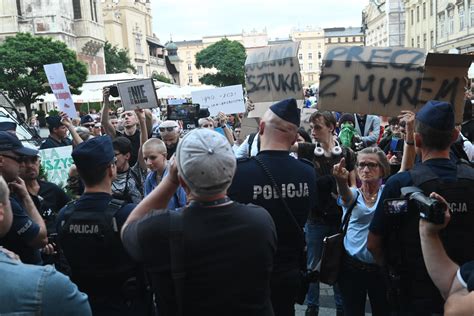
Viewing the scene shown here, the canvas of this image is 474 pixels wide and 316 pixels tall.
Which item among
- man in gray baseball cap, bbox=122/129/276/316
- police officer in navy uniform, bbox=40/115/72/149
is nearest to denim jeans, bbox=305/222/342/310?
man in gray baseball cap, bbox=122/129/276/316

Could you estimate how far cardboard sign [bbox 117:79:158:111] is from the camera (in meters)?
6.11

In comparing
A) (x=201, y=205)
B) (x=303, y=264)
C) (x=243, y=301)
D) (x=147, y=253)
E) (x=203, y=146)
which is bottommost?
(x=303, y=264)

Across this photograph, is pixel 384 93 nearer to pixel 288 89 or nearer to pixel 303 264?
pixel 288 89

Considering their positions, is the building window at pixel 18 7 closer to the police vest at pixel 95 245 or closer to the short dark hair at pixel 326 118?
the short dark hair at pixel 326 118

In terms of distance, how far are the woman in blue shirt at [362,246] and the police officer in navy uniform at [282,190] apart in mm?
700

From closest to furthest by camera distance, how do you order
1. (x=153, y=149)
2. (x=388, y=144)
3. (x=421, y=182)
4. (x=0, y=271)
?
A: (x=0, y=271)
(x=421, y=182)
(x=153, y=149)
(x=388, y=144)

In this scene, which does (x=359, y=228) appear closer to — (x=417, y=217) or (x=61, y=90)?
(x=417, y=217)

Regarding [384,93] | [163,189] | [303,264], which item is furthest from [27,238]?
[384,93]

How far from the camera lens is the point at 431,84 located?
Result: 141 inches

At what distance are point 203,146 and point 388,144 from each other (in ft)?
14.9

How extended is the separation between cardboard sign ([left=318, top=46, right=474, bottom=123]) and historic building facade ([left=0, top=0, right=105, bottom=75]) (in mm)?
44129

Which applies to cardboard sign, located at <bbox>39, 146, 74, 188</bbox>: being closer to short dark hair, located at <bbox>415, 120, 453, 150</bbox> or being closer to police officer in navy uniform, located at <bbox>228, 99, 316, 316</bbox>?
police officer in navy uniform, located at <bbox>228, 99, 316, 316</bbox>

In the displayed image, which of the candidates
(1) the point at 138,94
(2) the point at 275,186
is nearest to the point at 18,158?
(2) the point at 275,186

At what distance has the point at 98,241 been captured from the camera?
2.50 m
